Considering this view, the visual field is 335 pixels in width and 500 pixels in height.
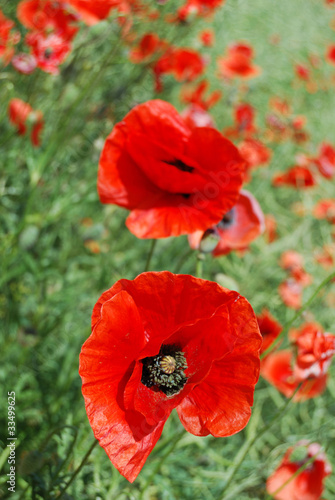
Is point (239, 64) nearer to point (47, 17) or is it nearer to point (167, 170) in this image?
point (47, 17)

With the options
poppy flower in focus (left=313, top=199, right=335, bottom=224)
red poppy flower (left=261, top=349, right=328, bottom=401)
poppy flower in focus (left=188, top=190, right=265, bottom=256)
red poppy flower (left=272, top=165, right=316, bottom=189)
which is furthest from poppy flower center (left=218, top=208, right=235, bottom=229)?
poppy flower in focus (left=313, top=199, right=335, bottom=224)

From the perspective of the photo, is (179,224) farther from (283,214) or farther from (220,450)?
(283,214)

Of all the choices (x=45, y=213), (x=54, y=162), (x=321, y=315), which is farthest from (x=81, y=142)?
(x=321, y=315)

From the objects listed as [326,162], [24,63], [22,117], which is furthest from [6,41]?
[326,162]

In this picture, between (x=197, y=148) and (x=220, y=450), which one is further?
(x=220, y=450)

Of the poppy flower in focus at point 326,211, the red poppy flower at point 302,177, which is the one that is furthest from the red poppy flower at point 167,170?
the poppy flower in focus at point 326,211

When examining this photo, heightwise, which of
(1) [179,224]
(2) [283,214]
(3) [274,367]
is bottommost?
(2) [283,214]

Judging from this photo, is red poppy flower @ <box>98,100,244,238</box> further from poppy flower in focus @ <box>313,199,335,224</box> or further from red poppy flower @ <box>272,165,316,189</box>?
poppy flower in focus @ <box>313,199,335,224</box>
